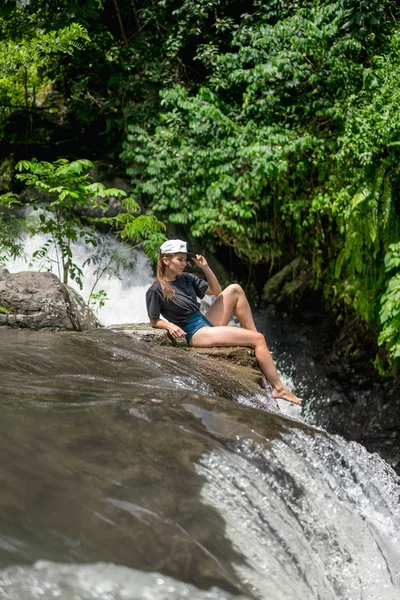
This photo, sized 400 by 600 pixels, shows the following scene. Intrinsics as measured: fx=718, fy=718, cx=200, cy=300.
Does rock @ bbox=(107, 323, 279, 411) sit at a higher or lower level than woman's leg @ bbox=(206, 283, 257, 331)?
lower

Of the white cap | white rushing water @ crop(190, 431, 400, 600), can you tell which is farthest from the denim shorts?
white rushing water @ crop(190, 431, 400, 600)

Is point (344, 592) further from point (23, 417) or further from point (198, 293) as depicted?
point (198, 293)

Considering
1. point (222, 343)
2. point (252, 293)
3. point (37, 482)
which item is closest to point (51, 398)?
point (37, 482)

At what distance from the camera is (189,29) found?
11.2 meters

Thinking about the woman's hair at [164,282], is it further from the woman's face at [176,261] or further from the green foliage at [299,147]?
the green foliage at [299,147]

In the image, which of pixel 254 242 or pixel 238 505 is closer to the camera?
pixel 238 505

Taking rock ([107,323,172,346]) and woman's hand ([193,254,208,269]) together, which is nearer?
rock ([107,323,172,346])

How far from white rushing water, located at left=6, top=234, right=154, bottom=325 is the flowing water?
21.2 feet

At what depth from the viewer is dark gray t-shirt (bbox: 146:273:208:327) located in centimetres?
586

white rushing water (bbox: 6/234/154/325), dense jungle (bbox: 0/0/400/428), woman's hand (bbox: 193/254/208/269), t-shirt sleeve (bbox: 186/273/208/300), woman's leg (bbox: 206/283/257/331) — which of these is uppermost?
dense jungle (bbox: 0/0/400/428)

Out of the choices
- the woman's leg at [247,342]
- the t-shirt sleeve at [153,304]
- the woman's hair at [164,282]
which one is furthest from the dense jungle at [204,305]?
the woman's hair at [164,282]

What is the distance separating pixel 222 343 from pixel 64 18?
760cm

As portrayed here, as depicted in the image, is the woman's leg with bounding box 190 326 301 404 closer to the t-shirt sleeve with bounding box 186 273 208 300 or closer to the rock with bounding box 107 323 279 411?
the rock with bounding box 107 323 279 411

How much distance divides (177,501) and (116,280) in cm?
870
